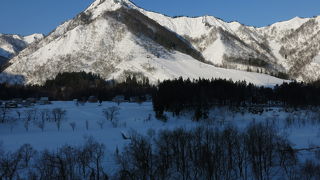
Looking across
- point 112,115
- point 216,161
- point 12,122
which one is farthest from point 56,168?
point 112,115

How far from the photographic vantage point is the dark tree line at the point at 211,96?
332ft

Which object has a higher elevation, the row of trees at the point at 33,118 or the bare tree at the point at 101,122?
the row of trees at the point at 33,118

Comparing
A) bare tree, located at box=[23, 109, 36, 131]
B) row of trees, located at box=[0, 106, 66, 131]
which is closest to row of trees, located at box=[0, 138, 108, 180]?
bare tree, located at box=[23, 109, 36, 131]

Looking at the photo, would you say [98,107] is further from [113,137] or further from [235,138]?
[235,138]

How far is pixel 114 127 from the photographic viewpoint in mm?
86562

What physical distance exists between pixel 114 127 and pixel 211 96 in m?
38.7

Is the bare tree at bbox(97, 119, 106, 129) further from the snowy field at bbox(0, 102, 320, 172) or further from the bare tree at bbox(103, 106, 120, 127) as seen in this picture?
the bare tree at bbox(103, 106, 120, 127)

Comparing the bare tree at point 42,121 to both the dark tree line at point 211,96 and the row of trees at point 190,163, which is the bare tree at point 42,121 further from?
the row of trees at point 190,163

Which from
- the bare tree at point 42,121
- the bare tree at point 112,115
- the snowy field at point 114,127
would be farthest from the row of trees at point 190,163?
the bare tree at point 112,115

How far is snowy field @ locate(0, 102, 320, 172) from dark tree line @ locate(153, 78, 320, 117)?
161 inches

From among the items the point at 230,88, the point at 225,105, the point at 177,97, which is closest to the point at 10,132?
the point at 177,97

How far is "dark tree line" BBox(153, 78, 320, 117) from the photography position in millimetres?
101062

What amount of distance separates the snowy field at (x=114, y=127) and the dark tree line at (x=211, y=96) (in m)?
4.08

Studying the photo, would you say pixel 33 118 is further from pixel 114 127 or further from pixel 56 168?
pixel 56 168
